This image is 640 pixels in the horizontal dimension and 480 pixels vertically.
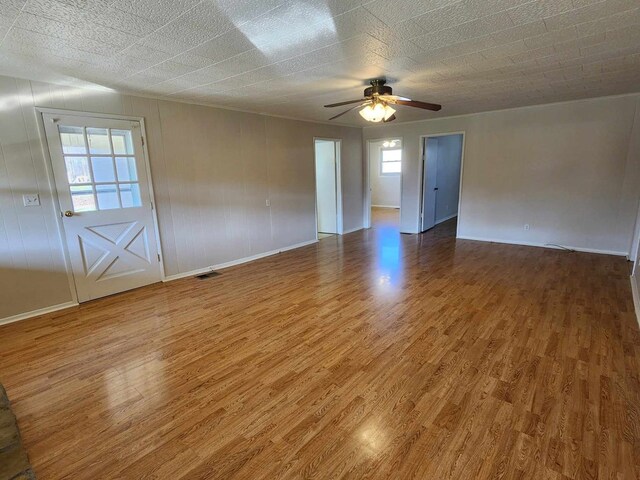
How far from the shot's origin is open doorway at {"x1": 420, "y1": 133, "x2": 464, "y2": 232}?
6870mm

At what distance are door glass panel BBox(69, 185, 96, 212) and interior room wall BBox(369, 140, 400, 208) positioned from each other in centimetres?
874

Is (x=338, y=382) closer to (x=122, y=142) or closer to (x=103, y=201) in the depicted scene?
(x=103, y=201)

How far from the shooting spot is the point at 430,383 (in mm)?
2180

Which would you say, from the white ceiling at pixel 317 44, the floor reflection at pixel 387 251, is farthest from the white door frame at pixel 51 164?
the floor reflection at pixel 387 251

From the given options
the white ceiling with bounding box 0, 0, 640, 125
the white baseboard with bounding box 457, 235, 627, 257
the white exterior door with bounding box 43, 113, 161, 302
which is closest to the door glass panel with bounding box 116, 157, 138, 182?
the white exterior door with bounding box 43, 113, 161, 302

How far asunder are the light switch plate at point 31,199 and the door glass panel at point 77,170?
0.35 m

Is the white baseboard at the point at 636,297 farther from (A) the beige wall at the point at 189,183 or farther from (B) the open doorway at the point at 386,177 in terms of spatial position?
(B) the open doorway at the point at 386,177

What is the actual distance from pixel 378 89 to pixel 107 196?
11.1ft

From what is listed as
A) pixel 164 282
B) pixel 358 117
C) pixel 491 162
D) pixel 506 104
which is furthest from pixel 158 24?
pixel 491 162

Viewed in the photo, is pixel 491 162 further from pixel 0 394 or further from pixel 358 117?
pixel 0 394

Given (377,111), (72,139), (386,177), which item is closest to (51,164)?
(72,139)

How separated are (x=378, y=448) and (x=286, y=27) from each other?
2.66 m

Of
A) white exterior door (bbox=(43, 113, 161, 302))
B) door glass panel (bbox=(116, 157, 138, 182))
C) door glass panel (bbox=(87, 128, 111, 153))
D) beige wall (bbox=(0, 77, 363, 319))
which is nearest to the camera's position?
A: beige wall (bbox=(0, 77, 363, 319))

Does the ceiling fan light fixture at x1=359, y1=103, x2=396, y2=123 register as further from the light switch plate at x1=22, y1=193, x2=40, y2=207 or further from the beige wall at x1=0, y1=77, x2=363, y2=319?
the light switch plate at x1=22, y1=193, x2=40, y2=207
